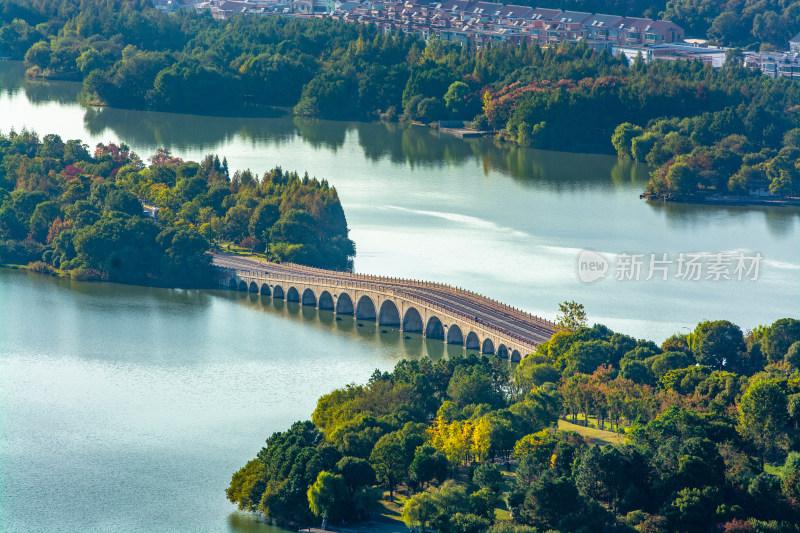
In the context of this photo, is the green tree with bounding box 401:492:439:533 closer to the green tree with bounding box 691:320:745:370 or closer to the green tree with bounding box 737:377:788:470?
the green tree with bounding box 737:377:788:470

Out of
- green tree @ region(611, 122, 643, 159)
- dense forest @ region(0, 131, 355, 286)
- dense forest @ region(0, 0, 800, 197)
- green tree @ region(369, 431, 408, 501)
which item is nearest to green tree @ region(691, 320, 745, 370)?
green tree @ region(369, 431, 408, 501)

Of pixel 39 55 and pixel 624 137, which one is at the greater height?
pixel 39 55

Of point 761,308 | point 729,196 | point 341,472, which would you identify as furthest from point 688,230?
point 341,472

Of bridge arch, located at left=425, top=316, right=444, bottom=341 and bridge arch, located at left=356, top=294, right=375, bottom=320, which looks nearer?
bridge arch, located at left=425, top=316, right=444, bottom=341

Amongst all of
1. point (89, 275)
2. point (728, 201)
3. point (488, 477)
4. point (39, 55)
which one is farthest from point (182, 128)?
point (488, 477)

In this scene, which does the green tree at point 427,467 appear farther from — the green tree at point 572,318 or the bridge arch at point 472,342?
the bridge arch at point 472,342

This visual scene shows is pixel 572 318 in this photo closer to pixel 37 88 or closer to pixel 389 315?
pixel 389 315

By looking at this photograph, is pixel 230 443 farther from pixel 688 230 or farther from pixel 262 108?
pixel 262 108

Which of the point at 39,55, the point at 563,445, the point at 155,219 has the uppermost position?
the point at 39,55
